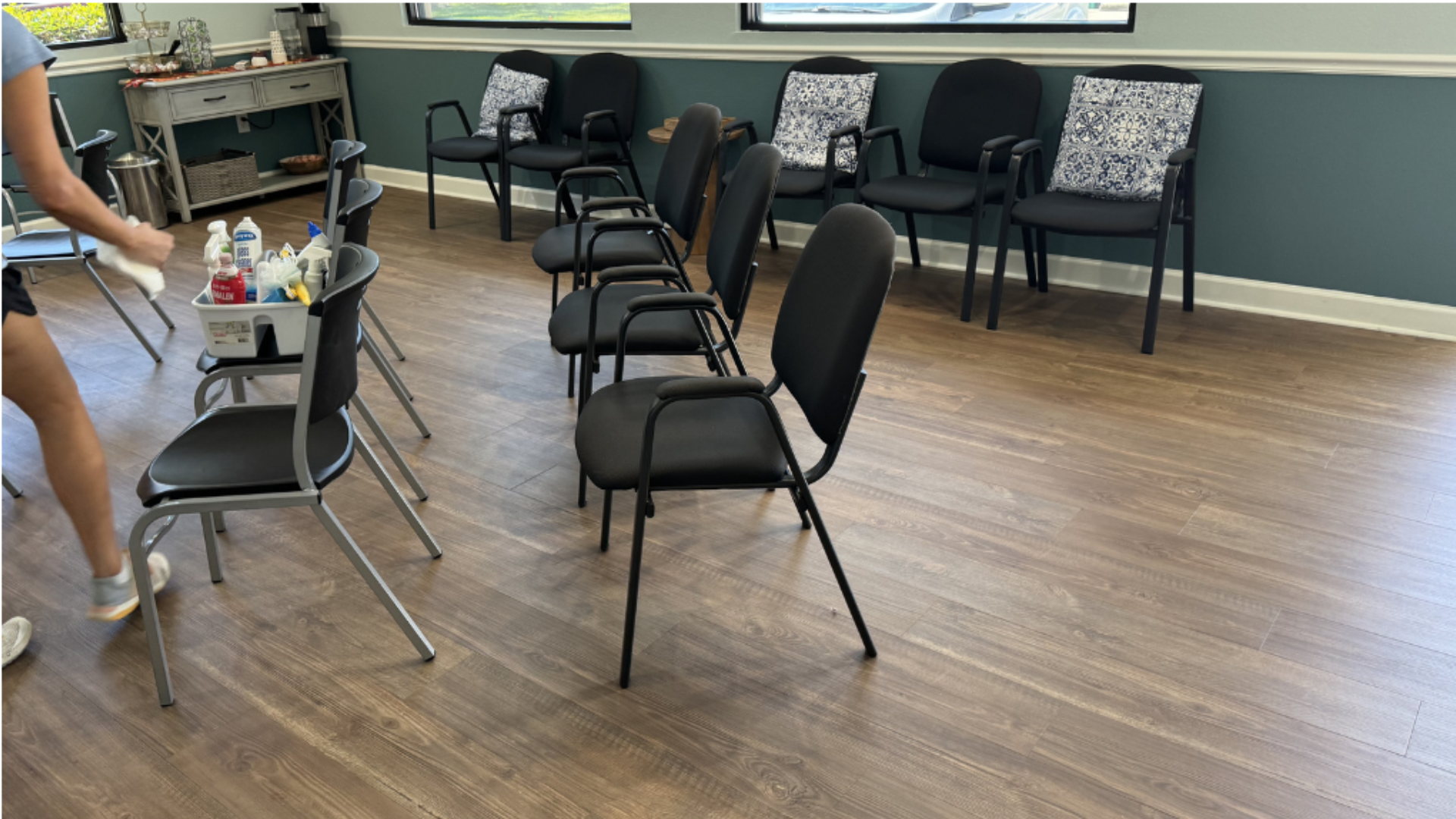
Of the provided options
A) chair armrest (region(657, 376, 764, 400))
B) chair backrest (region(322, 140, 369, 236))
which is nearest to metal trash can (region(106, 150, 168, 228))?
chair backrest (region(322, 140, 369, 236))

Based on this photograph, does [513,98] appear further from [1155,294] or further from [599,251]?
[1155,294]

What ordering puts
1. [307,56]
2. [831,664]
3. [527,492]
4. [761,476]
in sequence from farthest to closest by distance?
[307,56] < [527,492] < [831,664] < [761,476]

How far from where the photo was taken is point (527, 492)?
2.88m

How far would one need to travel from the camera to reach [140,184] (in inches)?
226

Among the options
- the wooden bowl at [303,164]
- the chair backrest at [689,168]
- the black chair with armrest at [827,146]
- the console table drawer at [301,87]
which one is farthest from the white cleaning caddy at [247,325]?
the wooden bowl at [303,164]

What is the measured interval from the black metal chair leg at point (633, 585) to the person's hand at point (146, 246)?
102 cm

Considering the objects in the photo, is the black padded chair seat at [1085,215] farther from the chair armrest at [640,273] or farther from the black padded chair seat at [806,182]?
the chair armrest at [640,273]

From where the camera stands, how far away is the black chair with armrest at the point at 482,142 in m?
5.39

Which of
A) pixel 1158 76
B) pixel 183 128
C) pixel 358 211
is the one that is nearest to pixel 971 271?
pixel 1158 76

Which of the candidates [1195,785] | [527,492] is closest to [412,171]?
[527,492]

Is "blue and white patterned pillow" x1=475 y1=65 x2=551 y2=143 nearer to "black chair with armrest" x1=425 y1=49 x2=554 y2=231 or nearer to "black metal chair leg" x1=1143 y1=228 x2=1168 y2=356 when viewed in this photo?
"black chair with armrest" x1=425 y1=49 x2=554 y2=231

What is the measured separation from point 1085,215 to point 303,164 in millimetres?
4926

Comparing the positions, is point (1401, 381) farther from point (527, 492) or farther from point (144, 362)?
point (144, 362)

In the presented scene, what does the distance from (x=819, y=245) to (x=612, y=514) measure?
3.25 ft
